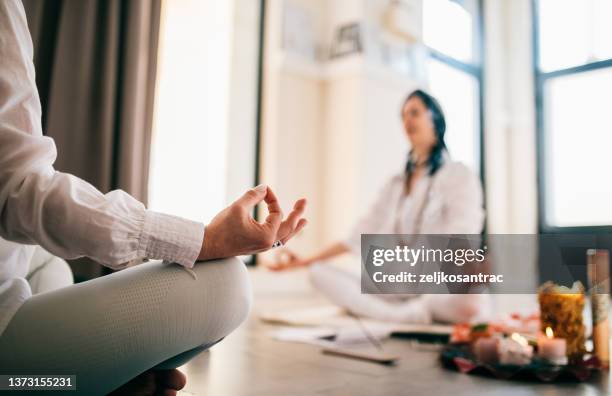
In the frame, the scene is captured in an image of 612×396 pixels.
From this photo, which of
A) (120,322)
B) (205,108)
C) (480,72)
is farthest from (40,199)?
(480,72)

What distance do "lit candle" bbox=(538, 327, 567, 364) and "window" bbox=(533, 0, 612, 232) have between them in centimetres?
259

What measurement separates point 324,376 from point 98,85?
1333 millimetres

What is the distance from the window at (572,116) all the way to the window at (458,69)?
0.52m

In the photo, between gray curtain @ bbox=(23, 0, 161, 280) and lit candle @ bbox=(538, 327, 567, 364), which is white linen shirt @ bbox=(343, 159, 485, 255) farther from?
gray curtain @ bbox=(23, 0, 161, 280)

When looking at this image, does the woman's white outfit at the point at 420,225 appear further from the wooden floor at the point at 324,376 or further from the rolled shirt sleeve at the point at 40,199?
the rolled shirt sleeve at the point at 40,199

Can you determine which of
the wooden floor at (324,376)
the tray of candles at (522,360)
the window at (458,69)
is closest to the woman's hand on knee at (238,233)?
the wooden floor at (324,376)

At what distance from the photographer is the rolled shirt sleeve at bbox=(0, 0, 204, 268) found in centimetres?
60

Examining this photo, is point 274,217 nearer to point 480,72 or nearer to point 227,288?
point 227,288

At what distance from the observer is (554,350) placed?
128 cm

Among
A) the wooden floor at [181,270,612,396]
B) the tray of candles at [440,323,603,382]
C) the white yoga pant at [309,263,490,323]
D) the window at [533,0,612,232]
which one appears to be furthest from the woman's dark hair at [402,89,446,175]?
the window at [533,0,612,232]

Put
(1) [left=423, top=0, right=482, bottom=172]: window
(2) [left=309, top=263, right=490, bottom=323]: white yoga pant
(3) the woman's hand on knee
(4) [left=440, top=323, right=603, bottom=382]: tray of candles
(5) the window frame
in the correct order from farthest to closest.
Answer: (5) the window frame
(1) [left=423, top=0, right=482, bottom=172]: window
(2) [left=309, top=263, right=490, bottom=323]: white yoga pant
(4) [left=440, top=323, right=603, bottom=382]: tray of candles
(3) the woman's hand on knee

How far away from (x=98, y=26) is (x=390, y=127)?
2284 millimetres

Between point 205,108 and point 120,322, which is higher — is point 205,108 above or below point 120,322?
above

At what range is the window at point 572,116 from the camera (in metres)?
3.70
